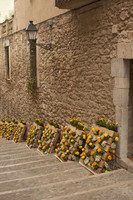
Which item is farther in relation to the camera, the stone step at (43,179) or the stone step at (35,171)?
the stone step at (35,171)

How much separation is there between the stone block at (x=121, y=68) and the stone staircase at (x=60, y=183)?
137 centimetres

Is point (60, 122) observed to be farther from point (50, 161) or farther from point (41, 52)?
point (41, 52)

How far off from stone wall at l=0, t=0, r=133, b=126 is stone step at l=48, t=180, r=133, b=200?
127 cm

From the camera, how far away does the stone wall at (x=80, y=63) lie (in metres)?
3.92

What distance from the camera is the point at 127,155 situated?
3.84 meters

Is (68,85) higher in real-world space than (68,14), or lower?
lower

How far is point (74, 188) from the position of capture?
2980mm

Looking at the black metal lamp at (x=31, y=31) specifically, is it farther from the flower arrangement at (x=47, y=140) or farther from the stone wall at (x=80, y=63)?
the flower arrangement at (x=47, y=140)

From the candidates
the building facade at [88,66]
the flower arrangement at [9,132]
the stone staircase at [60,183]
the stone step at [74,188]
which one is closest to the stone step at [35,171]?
the stone staircase at [60,183]

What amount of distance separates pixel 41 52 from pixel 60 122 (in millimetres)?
2050

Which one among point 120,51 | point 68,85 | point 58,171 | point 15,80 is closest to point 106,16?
Answer: point 120,51

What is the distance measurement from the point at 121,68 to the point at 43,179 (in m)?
1.89

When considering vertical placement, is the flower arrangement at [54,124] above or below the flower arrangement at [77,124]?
below

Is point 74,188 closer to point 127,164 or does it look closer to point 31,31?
point 127,164
